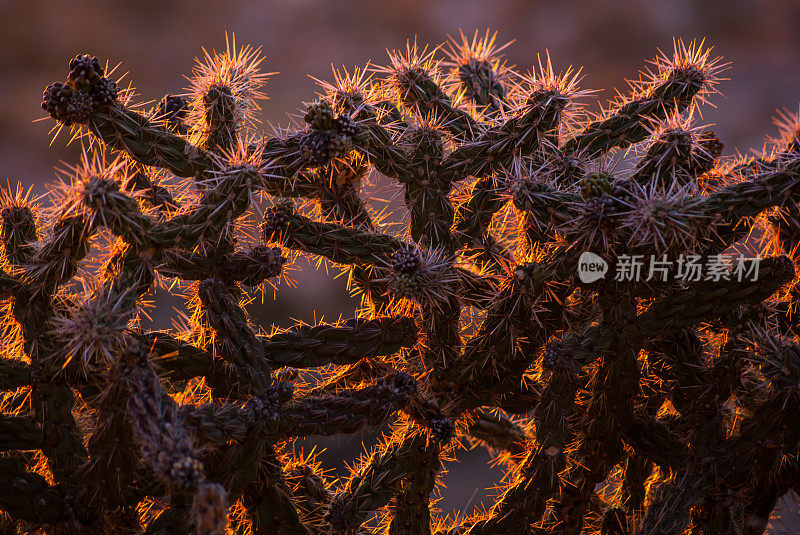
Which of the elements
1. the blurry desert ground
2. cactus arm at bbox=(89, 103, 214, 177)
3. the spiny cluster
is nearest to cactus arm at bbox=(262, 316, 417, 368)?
cactus arm at bbox=(89, 103, 214, 177)

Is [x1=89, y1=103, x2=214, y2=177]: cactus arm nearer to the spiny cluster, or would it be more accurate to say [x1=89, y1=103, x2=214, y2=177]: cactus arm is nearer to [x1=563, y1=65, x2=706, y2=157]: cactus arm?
the spiny cluster

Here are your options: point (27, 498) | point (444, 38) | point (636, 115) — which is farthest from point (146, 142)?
point (444, 38)

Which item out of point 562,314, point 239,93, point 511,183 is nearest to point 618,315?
point 562,314

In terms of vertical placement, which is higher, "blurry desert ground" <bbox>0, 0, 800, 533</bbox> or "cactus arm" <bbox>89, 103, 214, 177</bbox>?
"blurry desert ground" <bbox>0, 0, 800, 533</bbox>

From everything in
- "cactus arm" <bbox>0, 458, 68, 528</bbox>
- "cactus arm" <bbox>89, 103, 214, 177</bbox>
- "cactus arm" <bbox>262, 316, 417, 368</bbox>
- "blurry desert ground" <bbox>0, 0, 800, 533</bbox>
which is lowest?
"cactus arm" <bbox>0, 458, 68, 528</bbox>

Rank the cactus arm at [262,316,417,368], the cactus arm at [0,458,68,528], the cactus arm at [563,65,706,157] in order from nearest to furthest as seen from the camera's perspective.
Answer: the cactus arm at [0,458,68,528]
the cactus arm at [262,316,417,368]
the cactus arm at [563,65,706,157]

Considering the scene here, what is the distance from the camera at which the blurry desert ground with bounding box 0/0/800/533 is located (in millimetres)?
3000

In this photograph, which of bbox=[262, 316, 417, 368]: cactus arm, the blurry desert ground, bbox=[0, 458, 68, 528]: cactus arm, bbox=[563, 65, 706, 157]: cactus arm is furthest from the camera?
the blurry desert ground

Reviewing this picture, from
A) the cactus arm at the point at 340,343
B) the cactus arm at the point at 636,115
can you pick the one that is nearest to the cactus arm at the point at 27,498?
the cactus arm at the point at 340,343

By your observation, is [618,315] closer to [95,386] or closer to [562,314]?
[562,314]

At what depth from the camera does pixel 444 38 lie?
3.13 meters

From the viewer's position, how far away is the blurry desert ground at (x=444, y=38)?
9.84ft

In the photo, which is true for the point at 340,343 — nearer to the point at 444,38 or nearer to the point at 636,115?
the point at 636,115

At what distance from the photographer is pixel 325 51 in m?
3.10
